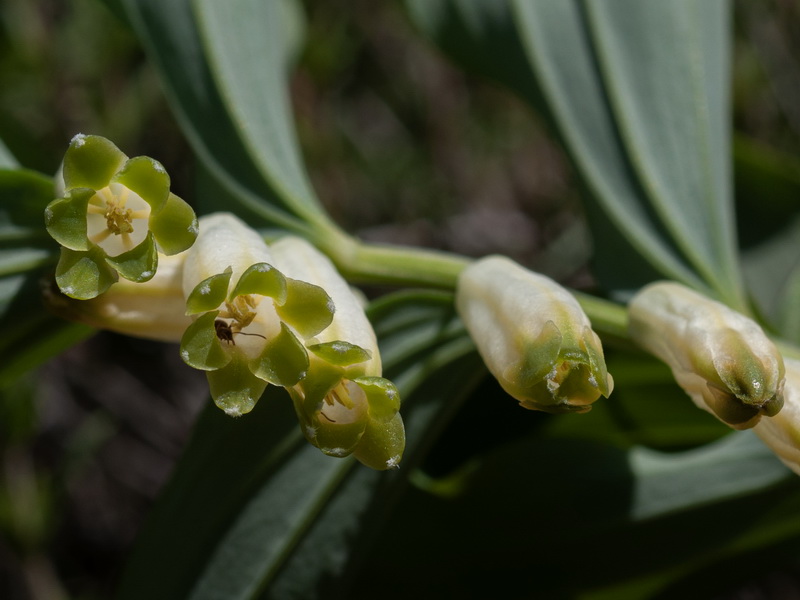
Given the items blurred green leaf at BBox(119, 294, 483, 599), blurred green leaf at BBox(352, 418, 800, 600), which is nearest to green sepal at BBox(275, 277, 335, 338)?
blurred green leaf at BBox(119, 294, 483, 599)

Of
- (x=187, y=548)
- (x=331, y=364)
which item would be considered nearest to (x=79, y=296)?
(x=331, y=364)

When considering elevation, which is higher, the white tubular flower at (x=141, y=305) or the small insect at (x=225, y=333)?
the small insect at (x=225, y=333)

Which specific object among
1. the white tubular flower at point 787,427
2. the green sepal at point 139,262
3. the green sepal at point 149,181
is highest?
the green sepal at point 149,181

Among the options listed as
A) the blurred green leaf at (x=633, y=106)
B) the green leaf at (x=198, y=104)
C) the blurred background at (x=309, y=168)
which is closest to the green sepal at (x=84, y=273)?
the green leaf at (x=198, y=104)

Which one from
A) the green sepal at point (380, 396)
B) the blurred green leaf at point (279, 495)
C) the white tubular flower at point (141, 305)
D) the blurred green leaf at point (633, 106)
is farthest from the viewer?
the blurred green leaf at point (633, 106)

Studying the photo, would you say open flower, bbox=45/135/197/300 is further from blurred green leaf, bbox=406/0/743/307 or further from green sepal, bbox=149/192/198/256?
blurred green leaf, bbox=406/0/743/307

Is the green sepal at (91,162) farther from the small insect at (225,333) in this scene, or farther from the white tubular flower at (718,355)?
the white tubular flower at (718,355)

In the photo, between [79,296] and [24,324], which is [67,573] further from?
[79,296]
